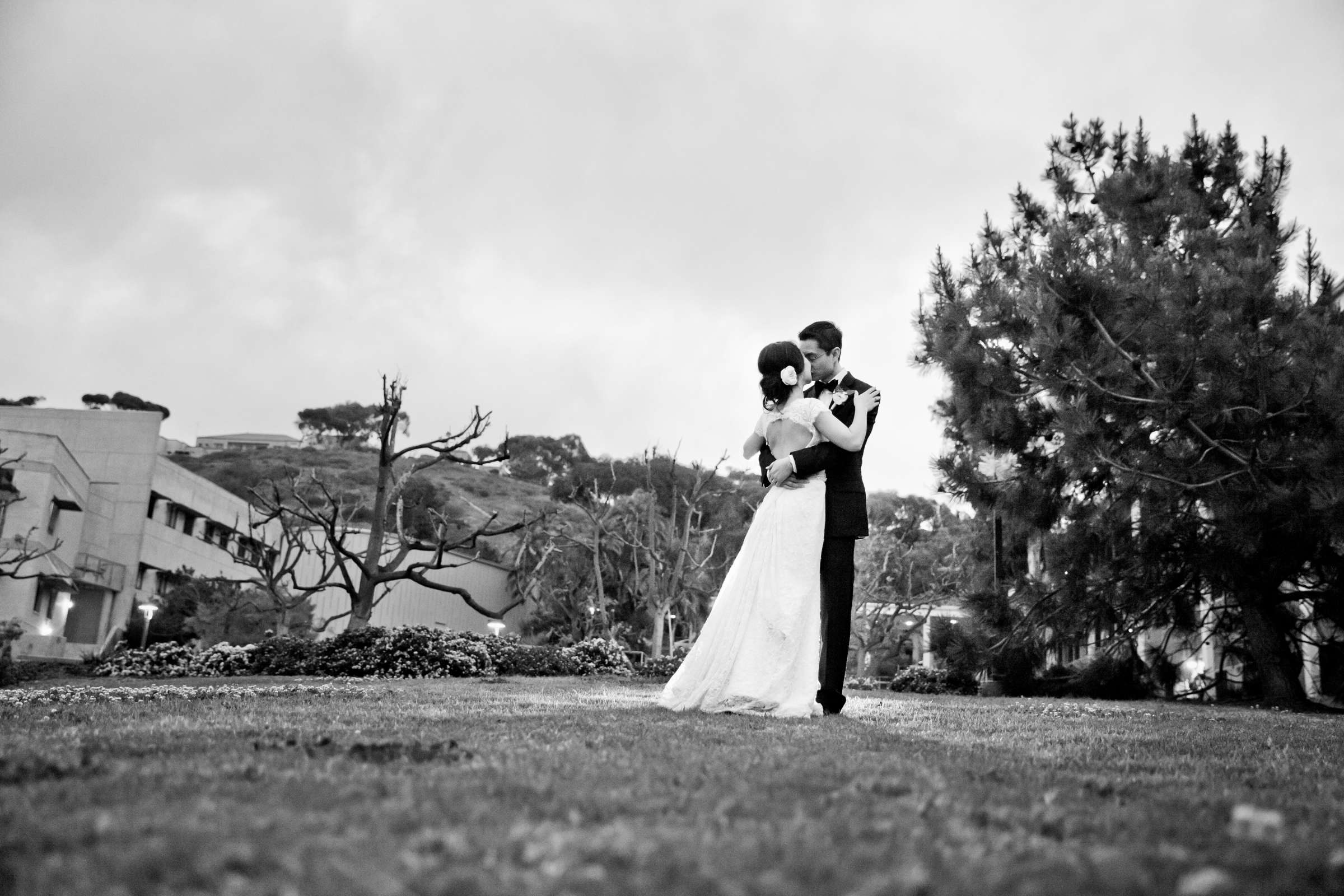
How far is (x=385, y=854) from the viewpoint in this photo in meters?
1.72

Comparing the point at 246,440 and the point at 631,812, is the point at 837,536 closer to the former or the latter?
the point at 631,812

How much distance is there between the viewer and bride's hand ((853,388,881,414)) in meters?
6.38

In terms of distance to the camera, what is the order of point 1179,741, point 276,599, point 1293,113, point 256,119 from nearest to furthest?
point 1179,741
point 1293,113
point 276,599
point 256,119

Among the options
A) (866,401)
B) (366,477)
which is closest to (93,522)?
(366,477)

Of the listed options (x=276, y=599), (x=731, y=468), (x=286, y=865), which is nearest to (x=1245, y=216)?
(x=286, y=865)

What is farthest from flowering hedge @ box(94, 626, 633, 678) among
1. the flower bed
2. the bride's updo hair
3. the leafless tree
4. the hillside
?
the hillside

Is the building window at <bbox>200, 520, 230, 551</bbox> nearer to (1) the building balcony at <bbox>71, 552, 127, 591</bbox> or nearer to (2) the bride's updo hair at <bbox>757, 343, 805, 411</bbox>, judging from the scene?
(1) the building balcony at <bbox>71, 552, 127, 591</bbox>

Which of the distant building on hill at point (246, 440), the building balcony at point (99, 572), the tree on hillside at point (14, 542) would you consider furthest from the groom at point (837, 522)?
the distant building on hill at point (246, 440)

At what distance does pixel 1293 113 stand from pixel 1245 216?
12.0 ft

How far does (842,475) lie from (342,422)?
352 feet

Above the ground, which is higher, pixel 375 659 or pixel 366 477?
pixel 366 477

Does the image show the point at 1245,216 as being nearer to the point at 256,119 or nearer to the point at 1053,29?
the point at 1053,29

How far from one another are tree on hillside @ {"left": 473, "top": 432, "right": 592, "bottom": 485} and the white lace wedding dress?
265 feet

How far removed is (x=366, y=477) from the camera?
268ft
